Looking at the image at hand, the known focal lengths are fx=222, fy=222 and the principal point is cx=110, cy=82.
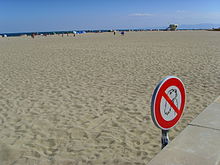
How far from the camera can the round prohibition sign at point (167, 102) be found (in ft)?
6.42

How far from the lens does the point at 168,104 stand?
2131 millimetres

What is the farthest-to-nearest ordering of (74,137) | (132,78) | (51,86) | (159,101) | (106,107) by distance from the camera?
(132,78)
(51,86)
(106,107)
(74,137)
(159,101)

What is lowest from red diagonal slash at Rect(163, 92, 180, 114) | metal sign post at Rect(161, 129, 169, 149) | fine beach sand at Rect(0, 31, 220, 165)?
fine beach sand at Rect(0, 31, 220, 165)

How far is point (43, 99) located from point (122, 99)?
202 cm

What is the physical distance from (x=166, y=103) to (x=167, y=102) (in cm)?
2

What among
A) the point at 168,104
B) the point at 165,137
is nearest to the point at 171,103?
the point at 168,104

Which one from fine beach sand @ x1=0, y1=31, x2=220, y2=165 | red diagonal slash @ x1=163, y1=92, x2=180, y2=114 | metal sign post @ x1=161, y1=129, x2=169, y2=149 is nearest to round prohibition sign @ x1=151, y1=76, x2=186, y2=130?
red diagonal slash @ x1=163, y1=92, x2=180, y2=114

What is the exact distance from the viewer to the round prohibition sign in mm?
1957

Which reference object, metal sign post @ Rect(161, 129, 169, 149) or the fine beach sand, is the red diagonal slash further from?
the fine beach sand

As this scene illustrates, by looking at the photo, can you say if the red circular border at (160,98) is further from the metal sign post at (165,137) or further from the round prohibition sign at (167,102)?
the metal sign post at (165,137)

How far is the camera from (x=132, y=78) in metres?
7.71

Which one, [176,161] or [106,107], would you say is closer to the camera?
[176,161]

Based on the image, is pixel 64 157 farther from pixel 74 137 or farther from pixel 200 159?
pixel 200 159

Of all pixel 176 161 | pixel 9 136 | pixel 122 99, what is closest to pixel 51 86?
pixel 122 99
